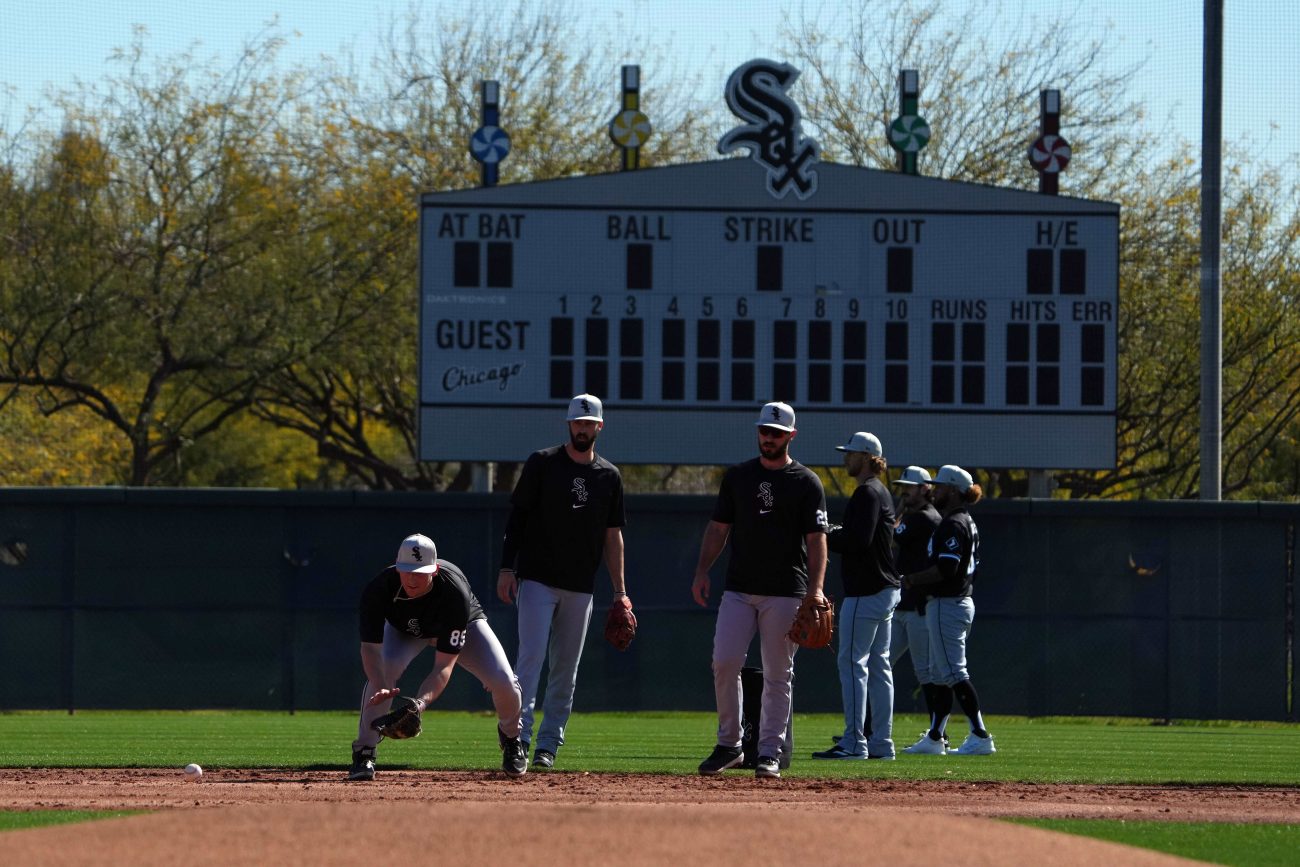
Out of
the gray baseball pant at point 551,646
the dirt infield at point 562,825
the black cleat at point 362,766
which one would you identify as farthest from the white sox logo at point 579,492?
the black cleat at point 362,766

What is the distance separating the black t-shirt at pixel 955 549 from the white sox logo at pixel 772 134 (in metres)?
7.41

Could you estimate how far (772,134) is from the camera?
17688mm

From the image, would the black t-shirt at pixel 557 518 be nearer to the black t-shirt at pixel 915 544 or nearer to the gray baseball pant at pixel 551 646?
the gray baseball pant at pixel 551 646

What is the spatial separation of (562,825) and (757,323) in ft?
37.3

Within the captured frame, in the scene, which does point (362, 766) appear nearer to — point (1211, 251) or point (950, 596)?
point (950, 596)

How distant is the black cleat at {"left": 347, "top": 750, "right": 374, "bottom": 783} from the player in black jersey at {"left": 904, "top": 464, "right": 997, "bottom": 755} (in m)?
3.52

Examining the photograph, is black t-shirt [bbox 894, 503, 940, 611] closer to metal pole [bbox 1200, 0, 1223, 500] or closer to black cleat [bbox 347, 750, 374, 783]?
black cleat [bbox 347, 750, 374, 783]

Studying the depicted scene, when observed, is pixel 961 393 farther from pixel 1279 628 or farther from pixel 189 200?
pixel 189 200

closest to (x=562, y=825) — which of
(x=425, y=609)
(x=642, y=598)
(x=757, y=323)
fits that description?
(x=425, y=609)

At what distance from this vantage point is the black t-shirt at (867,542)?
9938 mm

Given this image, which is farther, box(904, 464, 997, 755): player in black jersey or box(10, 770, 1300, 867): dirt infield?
box(904, 464, 997, 755): player in black jersey

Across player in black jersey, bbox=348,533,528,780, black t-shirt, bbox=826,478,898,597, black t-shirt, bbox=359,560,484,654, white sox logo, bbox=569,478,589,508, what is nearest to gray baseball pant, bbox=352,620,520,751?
player in black jersey, bbox=348,533,528,780

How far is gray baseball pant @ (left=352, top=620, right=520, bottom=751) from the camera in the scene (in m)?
8.45

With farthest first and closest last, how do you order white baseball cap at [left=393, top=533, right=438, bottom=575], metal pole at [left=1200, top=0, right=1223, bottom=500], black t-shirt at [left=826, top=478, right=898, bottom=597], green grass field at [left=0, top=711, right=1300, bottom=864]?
metal pole at [left=1200, top=0, right=1223, bottom=500], black t-shirt at [left=826, top=478, right=898, bottom=597], white baseball cap at [left=393, top=533, right=438, bottom=575], green grass field at [left=0, top=711, right=1300, bottom=864]
